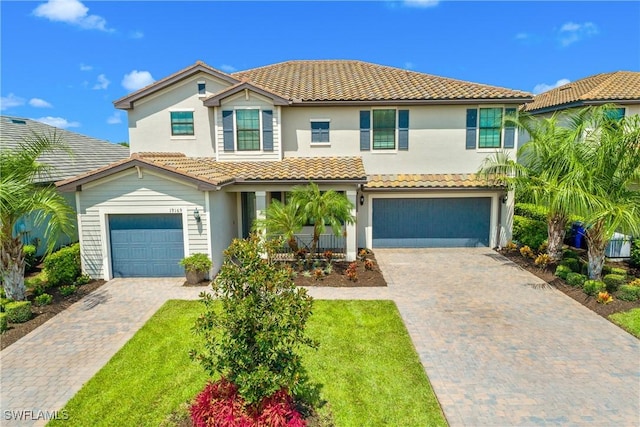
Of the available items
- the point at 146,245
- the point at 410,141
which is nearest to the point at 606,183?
the point at 410,141

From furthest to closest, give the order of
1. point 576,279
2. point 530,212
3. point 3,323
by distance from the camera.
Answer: point 530,212 → point 576,279 → point 3,323

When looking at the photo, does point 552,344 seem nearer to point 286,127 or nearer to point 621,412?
point 621,412

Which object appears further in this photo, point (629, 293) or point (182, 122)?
point (182, 122)

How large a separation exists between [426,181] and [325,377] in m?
11.6

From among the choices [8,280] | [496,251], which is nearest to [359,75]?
[496,251]

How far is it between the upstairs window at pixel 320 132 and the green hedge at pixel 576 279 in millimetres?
10756

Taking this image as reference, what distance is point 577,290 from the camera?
12.1 m

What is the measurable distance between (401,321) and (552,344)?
11.3ft

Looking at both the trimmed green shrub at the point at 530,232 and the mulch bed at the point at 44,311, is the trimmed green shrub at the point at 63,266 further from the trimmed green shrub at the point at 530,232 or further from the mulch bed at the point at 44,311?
the trimmed green shrub at the point at 530,232

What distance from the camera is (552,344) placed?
8.88 m

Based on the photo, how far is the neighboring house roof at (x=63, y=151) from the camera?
17578mm

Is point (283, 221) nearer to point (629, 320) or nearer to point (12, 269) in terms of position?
point (12, 269)

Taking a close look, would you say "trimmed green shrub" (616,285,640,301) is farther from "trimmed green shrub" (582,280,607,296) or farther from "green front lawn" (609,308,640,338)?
"green front lawn" (609,308,640,338)

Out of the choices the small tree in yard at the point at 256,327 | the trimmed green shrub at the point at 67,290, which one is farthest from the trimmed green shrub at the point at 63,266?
the small tree in yard at the point at 256,327
